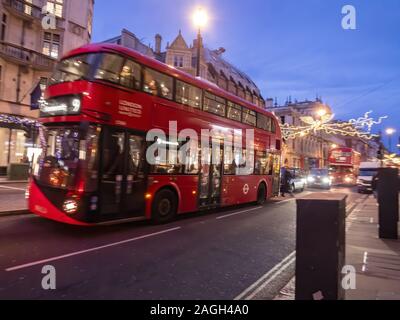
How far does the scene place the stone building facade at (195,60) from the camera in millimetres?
34781

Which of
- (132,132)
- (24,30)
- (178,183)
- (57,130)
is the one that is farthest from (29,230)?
(24,30)

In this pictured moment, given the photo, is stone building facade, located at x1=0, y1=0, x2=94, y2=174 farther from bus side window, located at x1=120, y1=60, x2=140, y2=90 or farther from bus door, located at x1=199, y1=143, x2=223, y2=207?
bus side window, located at x1=120, y1=60, x2=140, y2=90

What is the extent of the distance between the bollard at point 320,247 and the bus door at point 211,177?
7.37 m

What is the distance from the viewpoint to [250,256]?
6477 mm

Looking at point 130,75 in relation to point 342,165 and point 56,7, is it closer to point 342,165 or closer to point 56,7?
point 56,7

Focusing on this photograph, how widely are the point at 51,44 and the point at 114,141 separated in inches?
860

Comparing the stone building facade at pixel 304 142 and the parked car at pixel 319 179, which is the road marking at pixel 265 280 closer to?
the parked car at pixel 319 179

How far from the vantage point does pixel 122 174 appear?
26.3ft

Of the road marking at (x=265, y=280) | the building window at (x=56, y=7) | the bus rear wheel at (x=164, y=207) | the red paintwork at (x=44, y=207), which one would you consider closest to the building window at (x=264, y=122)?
the bus rear wheel at (x=164, y=207)

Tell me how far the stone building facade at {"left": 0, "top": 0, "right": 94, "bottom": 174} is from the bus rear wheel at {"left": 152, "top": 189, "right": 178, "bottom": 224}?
16385mm

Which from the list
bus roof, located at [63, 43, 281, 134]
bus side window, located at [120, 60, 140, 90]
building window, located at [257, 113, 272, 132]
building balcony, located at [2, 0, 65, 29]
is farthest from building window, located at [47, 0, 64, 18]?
bus side window, located at [120, 60, 140, 90]

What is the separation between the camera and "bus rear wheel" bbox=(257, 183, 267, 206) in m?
15.1

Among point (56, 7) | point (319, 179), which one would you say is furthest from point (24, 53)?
point (319, 179)

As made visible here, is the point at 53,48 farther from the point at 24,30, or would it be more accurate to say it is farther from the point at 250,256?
the point at 250,256
